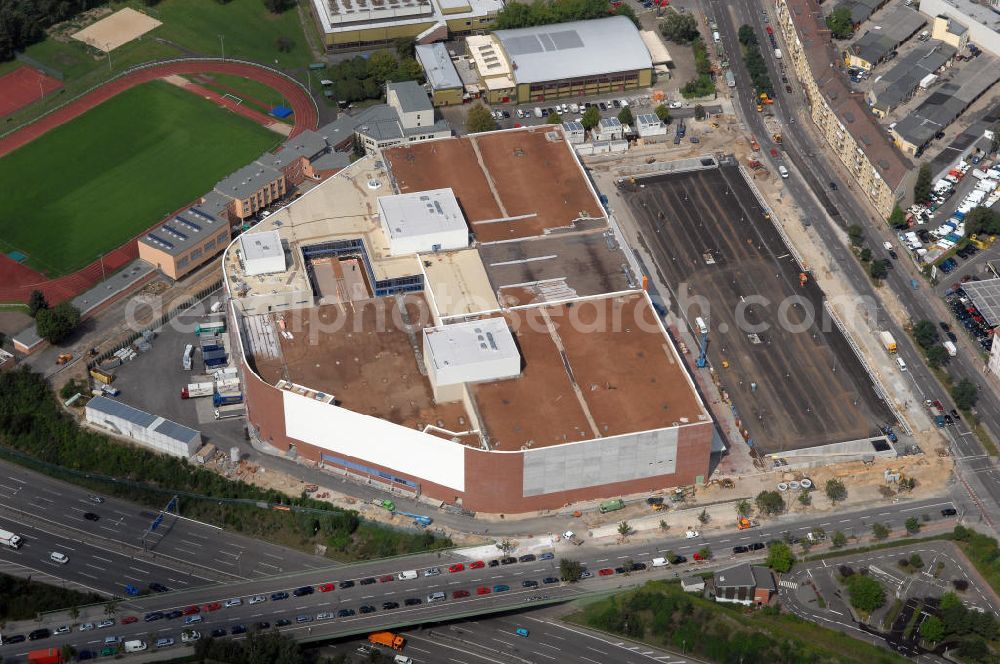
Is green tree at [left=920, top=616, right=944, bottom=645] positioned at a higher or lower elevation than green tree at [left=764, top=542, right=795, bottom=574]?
lower

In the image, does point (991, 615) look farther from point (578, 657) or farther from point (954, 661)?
point (578, 657)

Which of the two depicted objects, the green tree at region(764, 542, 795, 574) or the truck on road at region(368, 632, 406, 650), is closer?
the truck on road at region(368, 632, 406, 650)

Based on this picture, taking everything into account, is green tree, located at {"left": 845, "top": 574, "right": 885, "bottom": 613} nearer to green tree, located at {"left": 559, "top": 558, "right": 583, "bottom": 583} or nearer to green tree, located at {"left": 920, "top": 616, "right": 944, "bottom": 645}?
green tree, located at {"left": 920, "top": 616, "right": 944, "bottom": 645}

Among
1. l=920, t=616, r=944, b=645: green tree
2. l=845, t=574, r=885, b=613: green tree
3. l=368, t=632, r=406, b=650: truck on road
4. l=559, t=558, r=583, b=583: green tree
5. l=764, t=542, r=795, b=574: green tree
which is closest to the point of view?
l=920, t=616, r=944, b=645: green tree

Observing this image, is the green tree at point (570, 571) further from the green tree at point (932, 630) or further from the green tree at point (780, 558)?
the green tree at point (932, 630)

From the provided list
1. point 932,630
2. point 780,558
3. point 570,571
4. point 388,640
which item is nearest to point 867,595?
point 932,630

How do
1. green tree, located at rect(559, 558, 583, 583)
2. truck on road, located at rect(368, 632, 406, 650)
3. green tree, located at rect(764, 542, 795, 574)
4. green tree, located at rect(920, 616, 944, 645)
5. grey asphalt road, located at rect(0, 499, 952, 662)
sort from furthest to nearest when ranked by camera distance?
1. green tree, located at rect(764, 542, 795, 574)
2. green tree, located at rect(559, 558, 583, 583)
3. grey asphalt road, located at rect(0, 499, 952, 662)
4. truck on road, located at rect(368, 632, 406, 650)
5. green tree, located at rect(920, 616, 944, 645)

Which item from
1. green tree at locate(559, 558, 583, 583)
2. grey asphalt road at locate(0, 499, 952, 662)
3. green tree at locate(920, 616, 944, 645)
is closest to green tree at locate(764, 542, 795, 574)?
grey asphalt road at locate(0, 499, 952, 662)
